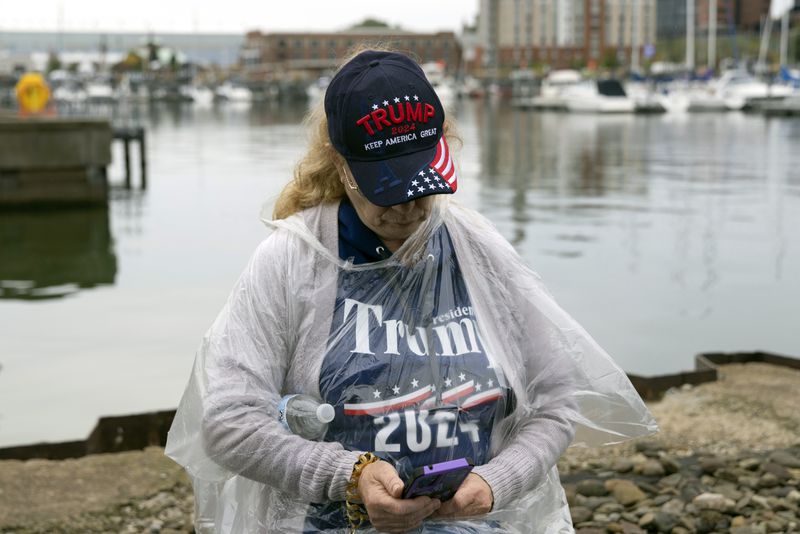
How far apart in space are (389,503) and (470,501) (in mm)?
207

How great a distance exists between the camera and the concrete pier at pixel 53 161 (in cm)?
1808

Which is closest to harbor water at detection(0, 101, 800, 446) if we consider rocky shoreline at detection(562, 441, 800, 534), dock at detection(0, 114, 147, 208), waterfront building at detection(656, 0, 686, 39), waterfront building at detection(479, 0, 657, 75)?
dock at detection(0, 114, 147, 208)

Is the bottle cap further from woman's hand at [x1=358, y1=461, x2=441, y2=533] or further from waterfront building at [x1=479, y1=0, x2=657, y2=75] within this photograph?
waterfront building at [x1=479, y1=0, x2=657, y2=75]

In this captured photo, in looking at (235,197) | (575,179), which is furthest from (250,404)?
(575,179)

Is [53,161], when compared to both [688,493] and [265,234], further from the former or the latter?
[688,493]

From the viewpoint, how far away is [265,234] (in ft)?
48.3

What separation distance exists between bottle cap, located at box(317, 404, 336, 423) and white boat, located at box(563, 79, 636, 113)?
64.3m

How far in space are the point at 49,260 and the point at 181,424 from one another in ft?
36.2

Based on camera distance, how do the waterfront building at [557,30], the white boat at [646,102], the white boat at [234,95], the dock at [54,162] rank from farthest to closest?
the waterfront building at [557,30] < the white boat at [234,95] < the white boat at [646,102] < the dock at [54,162]

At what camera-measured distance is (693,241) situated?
1389 cm

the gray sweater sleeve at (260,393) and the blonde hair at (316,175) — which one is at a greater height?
the blonde hair at (316,175)

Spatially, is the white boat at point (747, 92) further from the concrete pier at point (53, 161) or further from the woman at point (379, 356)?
the woman at point (379, 356)

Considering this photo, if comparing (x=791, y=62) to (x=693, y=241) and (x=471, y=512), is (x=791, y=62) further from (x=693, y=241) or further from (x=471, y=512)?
(x=471, y=512)

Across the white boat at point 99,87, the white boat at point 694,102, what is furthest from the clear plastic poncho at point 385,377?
the white boat at point 99,87
